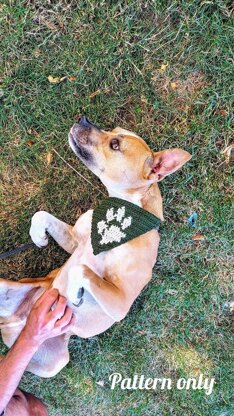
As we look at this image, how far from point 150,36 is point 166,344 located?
2.99m

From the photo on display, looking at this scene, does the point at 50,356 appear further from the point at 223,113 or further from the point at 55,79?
the point at 223,113

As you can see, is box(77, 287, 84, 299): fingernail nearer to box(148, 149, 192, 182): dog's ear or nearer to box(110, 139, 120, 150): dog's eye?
box(148, 149, 192, 182): dog's ear

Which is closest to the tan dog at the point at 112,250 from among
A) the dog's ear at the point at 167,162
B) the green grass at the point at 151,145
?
the dog's ear at the point at 167,162

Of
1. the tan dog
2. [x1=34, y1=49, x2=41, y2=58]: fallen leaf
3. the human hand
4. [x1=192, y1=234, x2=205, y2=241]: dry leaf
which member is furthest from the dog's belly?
[x1=34, y1=49, x2=41, y2=58]: fallen leaf

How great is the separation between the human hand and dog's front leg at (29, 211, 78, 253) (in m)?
0.62

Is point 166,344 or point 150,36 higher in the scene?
point 150,36

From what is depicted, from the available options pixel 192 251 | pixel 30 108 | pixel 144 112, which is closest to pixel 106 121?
pixel 144 112

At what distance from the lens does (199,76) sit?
4.62m

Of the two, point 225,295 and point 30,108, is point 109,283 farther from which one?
point 30,108

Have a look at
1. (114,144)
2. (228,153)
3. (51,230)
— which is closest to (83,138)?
(114,144)

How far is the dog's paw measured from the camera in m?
4.22

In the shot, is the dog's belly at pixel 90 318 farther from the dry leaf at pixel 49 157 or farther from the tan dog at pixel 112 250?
the dry leaf at pixel 49 157

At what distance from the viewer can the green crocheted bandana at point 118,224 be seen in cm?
374

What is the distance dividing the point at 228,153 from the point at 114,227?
1.51m
